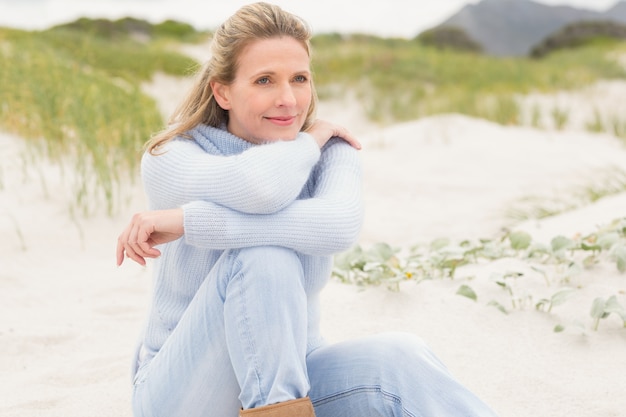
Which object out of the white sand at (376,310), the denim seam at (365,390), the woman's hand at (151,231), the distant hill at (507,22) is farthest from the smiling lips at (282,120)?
the distant hill at (507,22)

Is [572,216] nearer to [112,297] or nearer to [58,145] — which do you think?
[112,297]

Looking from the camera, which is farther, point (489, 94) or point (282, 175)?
point (489, 94)

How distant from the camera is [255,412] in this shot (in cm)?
164

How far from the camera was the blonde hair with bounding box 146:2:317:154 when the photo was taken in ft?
6.43

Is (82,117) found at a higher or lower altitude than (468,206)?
higher

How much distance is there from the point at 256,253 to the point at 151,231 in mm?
271

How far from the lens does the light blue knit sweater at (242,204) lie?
5.79 ft

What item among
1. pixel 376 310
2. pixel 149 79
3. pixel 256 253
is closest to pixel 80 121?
pixel 376 310

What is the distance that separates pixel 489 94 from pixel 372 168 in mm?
3898

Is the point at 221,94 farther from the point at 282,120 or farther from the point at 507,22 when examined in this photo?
the point at 507,22

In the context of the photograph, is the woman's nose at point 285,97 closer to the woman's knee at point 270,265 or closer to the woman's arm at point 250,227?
the woman's arm at point 250,227

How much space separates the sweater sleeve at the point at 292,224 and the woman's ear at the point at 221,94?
0.37m

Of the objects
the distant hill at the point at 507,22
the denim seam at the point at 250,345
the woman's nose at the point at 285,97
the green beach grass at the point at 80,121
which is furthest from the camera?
the distant hill at the point at 507,22

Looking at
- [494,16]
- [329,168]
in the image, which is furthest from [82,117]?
[494,16]
